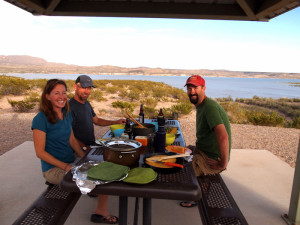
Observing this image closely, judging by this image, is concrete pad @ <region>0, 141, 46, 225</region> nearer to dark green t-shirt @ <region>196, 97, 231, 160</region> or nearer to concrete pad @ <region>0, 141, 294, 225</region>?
concrete pad @ <region>0, 141, 294, 225</region>

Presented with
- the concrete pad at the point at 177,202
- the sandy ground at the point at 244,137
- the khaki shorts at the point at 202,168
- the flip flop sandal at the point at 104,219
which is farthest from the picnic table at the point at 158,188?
the sandy ground at the point at 244,137

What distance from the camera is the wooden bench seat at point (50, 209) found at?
5.19 ft

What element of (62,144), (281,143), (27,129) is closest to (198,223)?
(62,144)

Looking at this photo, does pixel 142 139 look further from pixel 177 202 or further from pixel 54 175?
pixel 177 202

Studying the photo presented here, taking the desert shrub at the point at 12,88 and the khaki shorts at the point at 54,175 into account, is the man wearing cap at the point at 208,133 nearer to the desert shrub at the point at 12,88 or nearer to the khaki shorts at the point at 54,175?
the khaki shorts at the point at 54,175

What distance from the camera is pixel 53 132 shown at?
211 centimetres

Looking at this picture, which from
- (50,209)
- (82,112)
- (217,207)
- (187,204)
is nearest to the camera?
(50,209)

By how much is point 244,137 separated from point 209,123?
456 centimetres

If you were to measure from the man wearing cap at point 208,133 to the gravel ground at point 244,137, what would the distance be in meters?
2.95

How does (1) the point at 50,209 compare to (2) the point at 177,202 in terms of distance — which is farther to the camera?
(2) the point at 177,202

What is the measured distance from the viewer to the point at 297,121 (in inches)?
364

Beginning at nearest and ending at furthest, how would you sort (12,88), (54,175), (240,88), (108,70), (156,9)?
(54,175) < (156,9) < (12,88) < (240,88) < (108,70)

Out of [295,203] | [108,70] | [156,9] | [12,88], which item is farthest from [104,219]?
[108,70]

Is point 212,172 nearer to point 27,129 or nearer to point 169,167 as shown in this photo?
point 169,167
